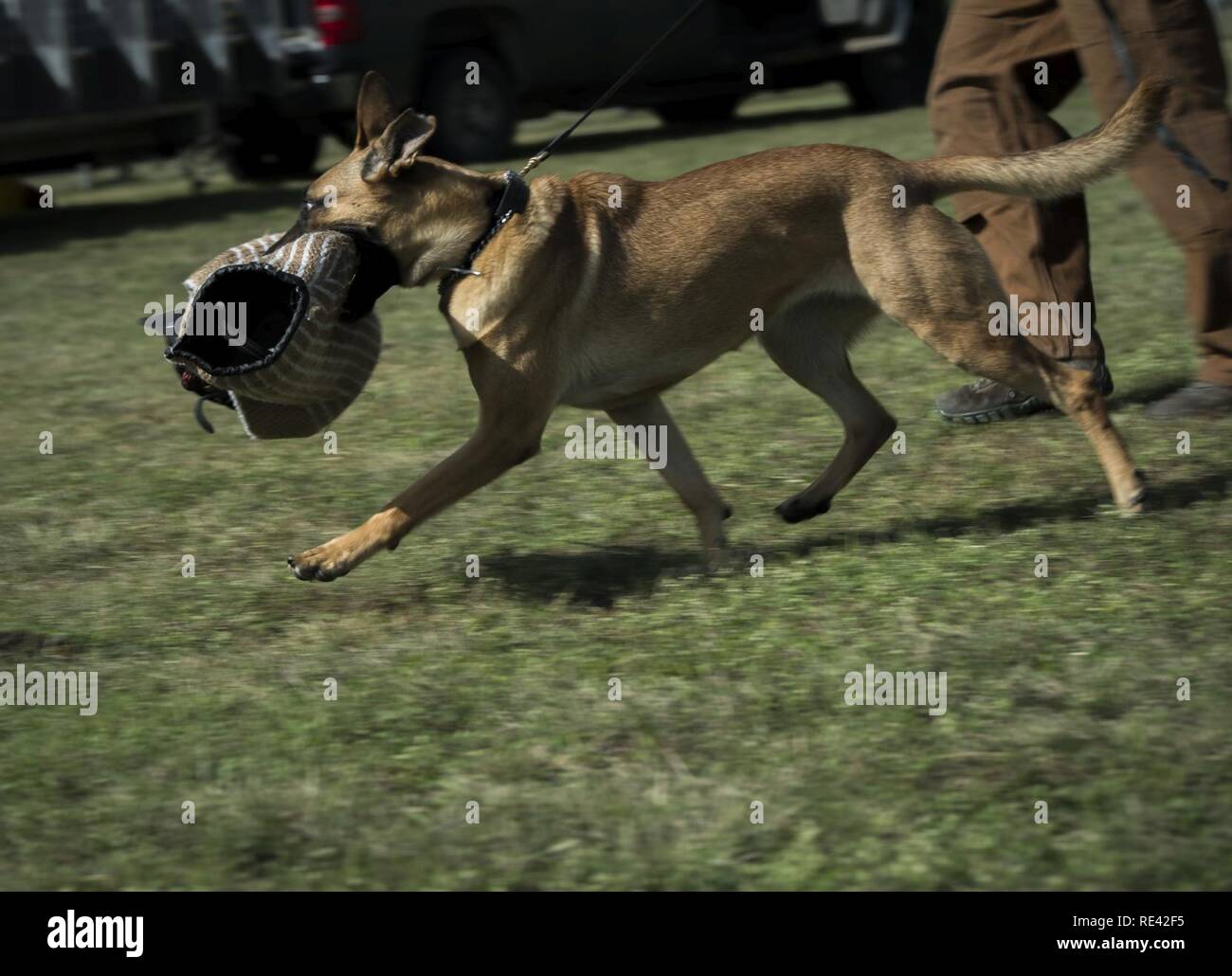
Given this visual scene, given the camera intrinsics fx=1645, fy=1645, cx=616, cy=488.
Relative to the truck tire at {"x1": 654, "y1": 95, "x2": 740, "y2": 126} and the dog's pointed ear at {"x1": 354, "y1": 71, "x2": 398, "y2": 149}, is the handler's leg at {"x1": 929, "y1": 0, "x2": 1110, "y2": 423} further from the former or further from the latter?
the truck tire at {"x1": 654, "y1": 95, "x2": 740, "y2": 126}

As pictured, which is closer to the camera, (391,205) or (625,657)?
(625,657)

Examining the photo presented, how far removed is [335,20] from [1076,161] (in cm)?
865

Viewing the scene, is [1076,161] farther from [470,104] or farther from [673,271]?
[470,104]

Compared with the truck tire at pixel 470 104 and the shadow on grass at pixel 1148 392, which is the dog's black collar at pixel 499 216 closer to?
the shadow on grass at pixel 1148 392

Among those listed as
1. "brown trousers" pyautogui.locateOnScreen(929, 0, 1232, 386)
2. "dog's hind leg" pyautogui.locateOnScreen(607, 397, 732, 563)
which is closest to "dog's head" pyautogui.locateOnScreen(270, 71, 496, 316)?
"dog's hind leg" pyautogui.locateOnScreen(607, 397, 732, 563)

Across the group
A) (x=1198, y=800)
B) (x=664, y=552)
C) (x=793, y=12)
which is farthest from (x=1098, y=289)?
(x=793, y=12)

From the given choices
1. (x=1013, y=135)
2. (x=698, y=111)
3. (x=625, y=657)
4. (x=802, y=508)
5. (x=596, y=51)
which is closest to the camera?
(x=625, y=657)

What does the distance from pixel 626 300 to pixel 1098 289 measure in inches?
155

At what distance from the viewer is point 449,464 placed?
13.7 ft

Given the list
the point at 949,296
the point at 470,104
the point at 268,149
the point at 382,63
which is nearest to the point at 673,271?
the point at 949,296

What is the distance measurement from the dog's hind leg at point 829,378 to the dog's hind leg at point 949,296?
33 cm

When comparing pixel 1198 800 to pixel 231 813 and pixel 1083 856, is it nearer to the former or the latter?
pixel 1083 856

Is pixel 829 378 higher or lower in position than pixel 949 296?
lower

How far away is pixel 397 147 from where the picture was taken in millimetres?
4094
